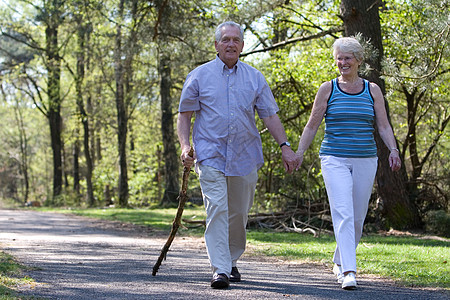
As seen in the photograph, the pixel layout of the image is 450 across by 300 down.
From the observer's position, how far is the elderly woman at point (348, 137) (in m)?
5.55

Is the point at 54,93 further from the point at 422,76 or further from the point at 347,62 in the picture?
the point at 347,62

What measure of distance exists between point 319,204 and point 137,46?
9.25 meters

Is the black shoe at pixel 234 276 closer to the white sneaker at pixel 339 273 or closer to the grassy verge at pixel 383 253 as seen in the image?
the white sneaker at pixel 339 273

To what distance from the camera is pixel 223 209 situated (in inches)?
219

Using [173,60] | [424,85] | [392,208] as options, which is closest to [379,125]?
[424,85]

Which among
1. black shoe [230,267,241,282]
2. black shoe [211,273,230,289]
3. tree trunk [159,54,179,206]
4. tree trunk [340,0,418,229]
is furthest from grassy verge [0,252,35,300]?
tree trunk [159,54,179,206]

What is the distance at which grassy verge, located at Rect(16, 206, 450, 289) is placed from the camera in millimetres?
6508

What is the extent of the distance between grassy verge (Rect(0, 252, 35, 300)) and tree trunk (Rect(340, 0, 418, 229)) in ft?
26.6

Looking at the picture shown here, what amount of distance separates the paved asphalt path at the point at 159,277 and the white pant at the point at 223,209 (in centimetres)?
28

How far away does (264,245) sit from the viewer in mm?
10258

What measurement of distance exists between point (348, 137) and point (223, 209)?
1.31 metres

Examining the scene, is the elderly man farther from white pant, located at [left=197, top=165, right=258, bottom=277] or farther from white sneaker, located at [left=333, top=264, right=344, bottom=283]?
white sneaker, located at [left=333, top=264, right=344, bottom=283]

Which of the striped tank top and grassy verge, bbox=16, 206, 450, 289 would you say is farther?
grassy verge, bbox=16, 206, 450, 289

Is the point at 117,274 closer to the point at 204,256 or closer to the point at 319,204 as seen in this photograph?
the point at 204,256
